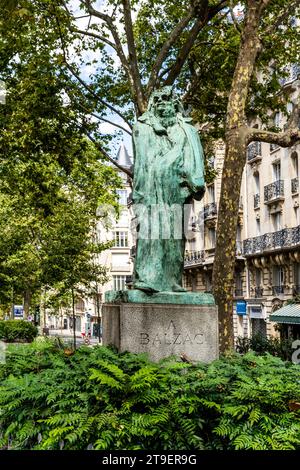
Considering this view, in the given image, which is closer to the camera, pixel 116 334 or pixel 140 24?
pixel 116 334

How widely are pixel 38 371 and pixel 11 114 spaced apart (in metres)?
16.2

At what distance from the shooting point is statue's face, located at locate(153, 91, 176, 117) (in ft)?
26.3

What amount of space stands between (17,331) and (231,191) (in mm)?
24426

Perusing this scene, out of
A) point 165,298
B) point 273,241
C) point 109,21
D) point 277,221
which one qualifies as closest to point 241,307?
point 273,241

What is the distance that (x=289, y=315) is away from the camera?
91.0ft

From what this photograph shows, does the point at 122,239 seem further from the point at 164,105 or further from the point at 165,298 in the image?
the point at 165,298

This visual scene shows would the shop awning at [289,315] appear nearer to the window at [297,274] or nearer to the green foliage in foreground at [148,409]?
the window at [297,274]

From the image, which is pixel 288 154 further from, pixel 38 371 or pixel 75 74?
pixel 38 371

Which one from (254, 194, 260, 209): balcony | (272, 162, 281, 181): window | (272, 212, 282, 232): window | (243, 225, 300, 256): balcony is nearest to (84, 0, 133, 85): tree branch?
(243, 225, 300, 256): balcony

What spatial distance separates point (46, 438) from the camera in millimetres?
4852

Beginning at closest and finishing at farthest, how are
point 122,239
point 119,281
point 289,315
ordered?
1. point 289,315
2. point 119,281
3. point 122,239

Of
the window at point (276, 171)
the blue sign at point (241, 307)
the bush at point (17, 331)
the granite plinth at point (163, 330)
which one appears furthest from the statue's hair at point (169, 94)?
the blue sign at point (241, 307)

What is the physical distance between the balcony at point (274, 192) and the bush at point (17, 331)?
48.5 feet
